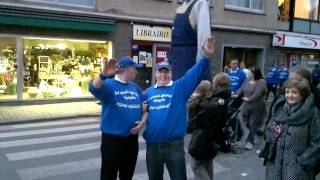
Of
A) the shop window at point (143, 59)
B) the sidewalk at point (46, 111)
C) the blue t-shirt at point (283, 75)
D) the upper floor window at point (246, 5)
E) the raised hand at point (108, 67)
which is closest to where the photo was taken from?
the raised hand at point (108, 67)

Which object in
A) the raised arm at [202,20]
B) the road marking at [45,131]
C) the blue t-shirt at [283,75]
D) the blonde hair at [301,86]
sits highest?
the raised arm at [202,20]

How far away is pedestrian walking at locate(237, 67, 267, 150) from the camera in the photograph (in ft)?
27.2

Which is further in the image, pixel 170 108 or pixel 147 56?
pixel 147 56

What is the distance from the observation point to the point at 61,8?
14.0 meters

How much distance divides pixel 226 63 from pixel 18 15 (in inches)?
417

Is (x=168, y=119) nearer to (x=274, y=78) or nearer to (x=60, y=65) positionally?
(x=60, y=65)

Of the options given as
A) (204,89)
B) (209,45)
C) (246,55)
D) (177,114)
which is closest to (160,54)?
(246,55)

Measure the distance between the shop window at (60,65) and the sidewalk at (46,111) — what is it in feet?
2.28

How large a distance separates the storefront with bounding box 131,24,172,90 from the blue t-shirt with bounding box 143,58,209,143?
12.0 metres

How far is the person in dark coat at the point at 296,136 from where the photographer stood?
3.77 m

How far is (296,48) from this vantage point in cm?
2369

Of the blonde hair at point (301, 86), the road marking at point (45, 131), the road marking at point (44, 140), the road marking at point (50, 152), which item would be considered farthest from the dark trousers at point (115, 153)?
the road marking at point (45, 131)

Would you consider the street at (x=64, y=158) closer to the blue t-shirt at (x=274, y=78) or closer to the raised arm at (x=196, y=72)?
the raised arm at (x=196, y=72)

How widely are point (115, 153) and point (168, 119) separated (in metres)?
0.62
